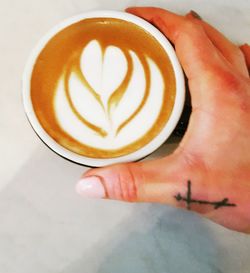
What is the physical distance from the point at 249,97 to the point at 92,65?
267 millimetres

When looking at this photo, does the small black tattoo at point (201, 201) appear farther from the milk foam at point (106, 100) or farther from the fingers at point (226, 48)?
the fingers at point (226, 48)

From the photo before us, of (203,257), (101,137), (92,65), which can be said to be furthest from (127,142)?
(203,257)

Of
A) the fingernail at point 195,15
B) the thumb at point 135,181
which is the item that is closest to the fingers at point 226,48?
the fingernail at point 195,15

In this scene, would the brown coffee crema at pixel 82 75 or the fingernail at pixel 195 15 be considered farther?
the fingernail at pixel 195 15

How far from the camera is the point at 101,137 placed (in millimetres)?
732

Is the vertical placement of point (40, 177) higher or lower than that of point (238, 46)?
lower

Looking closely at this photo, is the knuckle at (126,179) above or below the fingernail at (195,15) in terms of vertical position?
below

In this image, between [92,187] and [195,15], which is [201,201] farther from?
[195,15]

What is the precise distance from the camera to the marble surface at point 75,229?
0.78 metres

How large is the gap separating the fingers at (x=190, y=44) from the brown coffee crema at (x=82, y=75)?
0.11 feet

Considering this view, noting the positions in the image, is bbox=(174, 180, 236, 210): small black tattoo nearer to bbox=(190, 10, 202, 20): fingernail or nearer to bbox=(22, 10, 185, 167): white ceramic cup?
bbox=(22, 10, 185, 167): white ceramic cup

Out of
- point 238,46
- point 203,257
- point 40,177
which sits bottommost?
point 203,257

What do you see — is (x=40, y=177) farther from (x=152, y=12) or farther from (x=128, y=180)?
(x=152, y=12)

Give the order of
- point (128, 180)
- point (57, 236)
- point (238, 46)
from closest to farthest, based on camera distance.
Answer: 1. point (128, 180)
2. point (57, 236)
3. point (238, 46)
